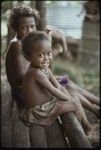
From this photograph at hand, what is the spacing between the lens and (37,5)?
5.96 meters

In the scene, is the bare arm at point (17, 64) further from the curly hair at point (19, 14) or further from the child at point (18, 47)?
the curly hair at point (19, 14)

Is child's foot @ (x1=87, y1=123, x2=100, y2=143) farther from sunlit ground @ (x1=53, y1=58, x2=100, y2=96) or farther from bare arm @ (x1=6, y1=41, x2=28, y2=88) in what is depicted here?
sunlit ground @ (x1=53, y1=58, x2=100, y2=96)

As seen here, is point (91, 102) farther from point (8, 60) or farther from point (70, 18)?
point (70, 18)

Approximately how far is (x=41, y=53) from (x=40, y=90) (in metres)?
0.34

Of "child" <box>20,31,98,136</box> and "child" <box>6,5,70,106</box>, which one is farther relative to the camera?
"child" <box>6,5,70,106</box>

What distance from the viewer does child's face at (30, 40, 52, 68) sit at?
12.3 ft

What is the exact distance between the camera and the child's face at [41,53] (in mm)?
3762

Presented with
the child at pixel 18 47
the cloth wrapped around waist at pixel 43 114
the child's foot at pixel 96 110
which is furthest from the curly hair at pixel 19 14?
the child's foot at pixel 96 110

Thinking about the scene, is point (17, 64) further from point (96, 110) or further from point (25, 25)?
point (96, 110)

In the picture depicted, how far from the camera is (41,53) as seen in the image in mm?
3781

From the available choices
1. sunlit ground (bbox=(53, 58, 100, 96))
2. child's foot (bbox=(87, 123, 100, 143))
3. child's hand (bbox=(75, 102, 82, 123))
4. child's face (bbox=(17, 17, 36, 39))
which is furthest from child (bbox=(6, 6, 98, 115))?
sunlit ground (bbox=(53, 58, 100, 96))

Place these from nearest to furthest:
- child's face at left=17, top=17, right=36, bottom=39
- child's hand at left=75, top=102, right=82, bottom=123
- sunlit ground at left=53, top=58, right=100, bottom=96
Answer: child's hand at left=75, top=102, right=82, bottom=123 → child's face at left=17, top=17, right=36, bottom=39 → sunlit ground at left=53, top=58, right=100, bottom=96

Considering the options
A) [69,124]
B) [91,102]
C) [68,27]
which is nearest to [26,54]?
[69,124]

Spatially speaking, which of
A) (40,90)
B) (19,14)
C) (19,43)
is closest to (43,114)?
(40,90)
